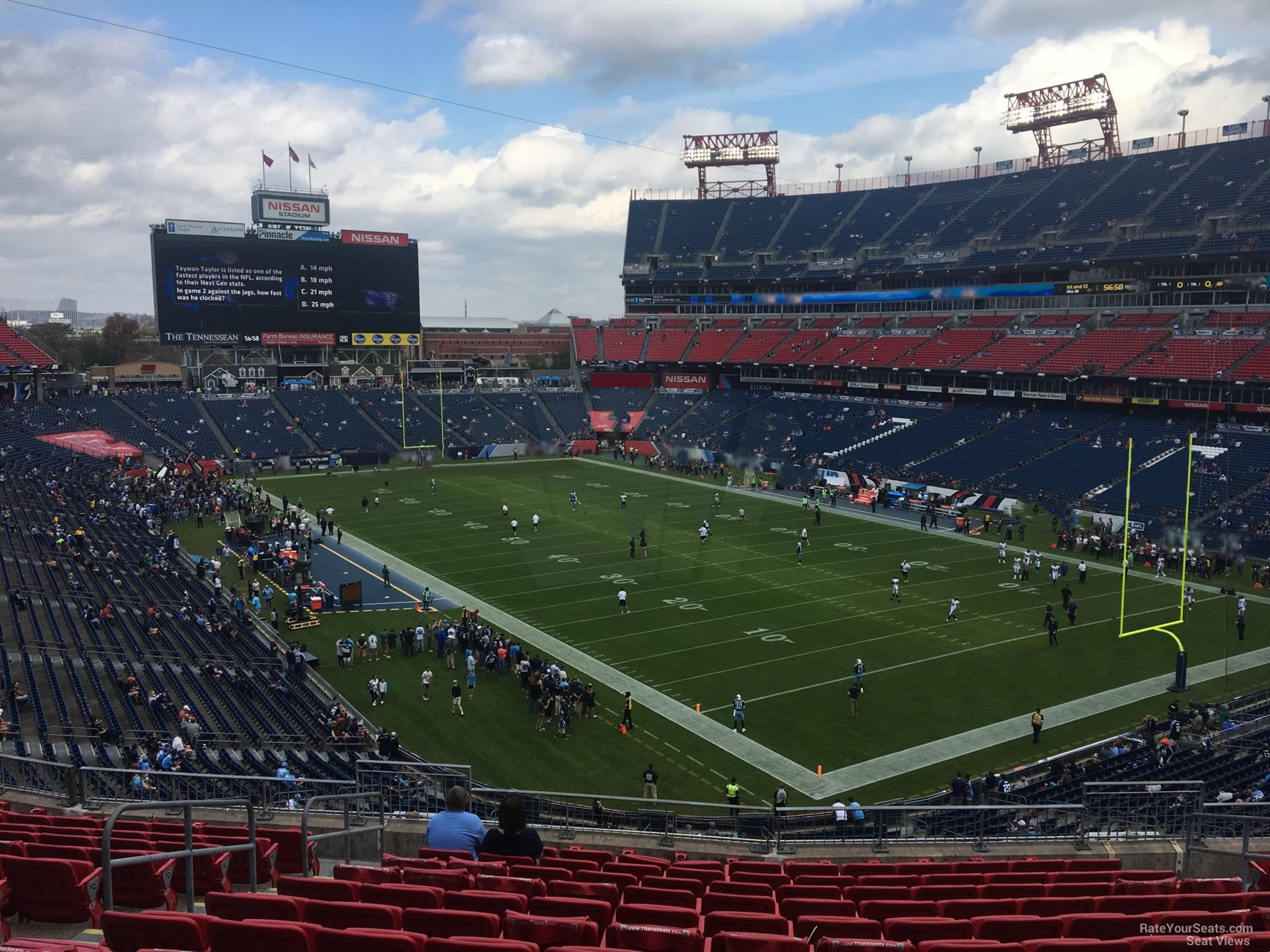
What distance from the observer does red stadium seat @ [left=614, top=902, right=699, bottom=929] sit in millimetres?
5547

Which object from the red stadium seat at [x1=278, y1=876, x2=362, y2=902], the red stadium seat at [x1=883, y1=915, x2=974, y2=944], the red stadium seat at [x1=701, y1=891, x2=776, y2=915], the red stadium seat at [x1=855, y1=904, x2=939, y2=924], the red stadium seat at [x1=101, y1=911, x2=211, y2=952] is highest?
the red stadium seat at [x1=101, y1=911, x2=211, y2=952]

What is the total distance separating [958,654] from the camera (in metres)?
24.9

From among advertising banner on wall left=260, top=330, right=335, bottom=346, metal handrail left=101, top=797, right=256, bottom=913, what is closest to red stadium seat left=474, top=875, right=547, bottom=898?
metal handrail left=101, top=797, right=256, bottom=913

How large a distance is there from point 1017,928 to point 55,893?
6.22 metres

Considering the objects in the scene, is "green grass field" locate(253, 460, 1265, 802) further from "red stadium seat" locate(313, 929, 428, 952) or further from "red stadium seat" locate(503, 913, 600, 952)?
"red stadium seat" locate(313, 929, 428, 952)

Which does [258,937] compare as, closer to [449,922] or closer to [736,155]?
[449,922]

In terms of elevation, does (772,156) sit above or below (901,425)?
above

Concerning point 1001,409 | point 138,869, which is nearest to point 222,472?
point 1001,409

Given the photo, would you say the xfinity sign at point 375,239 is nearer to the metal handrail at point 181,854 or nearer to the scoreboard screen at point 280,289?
the scoreboard screen at point 280,289

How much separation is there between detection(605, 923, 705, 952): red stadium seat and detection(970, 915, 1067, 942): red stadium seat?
1.92 meters

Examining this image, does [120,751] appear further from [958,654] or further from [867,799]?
[958,654]

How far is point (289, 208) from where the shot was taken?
68.8 m

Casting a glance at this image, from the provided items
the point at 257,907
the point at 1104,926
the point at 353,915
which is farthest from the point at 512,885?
the point at 1104,926

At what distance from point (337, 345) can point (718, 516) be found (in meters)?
38.1
